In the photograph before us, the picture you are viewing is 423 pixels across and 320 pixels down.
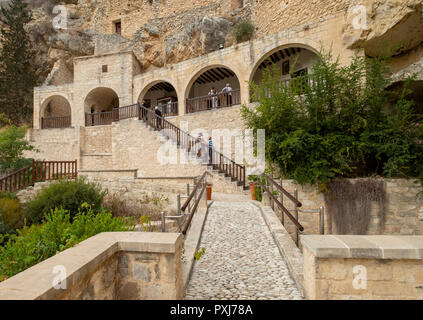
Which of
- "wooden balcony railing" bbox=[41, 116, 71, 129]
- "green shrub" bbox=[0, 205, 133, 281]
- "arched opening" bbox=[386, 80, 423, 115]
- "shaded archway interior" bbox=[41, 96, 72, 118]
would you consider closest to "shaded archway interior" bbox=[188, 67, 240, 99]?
"arched opening" bbox=[386, 80, 423, 115]

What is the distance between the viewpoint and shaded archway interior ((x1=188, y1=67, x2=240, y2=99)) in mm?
15125

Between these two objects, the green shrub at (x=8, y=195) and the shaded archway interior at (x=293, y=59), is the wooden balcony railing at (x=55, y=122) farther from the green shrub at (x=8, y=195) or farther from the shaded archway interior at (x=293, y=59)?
the shaded archway interior at (x=293, y=59)

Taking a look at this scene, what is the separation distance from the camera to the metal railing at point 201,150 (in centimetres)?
989

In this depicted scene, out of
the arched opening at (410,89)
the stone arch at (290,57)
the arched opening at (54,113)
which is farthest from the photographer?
the arched opening at (54,113)

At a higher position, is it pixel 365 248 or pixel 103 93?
pixel 103 93

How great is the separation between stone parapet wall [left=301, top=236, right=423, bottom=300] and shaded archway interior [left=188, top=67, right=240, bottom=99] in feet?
44.8

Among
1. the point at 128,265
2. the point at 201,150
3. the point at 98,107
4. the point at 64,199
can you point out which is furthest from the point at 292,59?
the point at 98,107

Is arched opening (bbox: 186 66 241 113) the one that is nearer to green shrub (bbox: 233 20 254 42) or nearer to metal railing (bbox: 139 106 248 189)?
metal railing (bbox: 139 106 248 189)

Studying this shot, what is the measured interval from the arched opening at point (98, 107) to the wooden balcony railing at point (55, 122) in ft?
6.12

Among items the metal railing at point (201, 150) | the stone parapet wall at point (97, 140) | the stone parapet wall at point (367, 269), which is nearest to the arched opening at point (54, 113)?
the stone parapet wall at point (97, 140)

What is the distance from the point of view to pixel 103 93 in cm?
1766
